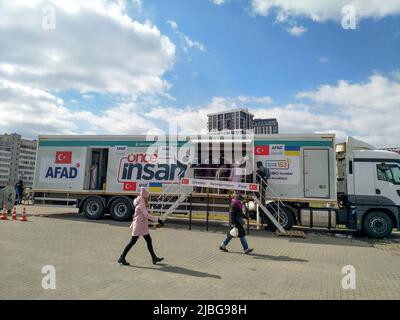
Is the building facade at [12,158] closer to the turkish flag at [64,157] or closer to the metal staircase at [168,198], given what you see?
the turkish flag at [64,157]

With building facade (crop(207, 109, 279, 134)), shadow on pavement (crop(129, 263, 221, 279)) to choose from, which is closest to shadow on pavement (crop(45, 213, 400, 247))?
shadow on pavement (crop(129, 263, 221, 279))

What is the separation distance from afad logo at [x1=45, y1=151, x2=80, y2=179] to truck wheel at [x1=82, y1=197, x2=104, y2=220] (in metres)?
1.44

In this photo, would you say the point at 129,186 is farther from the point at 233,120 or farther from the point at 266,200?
→ the point at 233,120

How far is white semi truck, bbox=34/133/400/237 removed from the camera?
1143 cm

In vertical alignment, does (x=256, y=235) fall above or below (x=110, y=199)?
below

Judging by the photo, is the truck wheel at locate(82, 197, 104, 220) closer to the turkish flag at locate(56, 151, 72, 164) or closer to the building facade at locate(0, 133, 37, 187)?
the turkish flag at locate(56, 151, 72, 164)

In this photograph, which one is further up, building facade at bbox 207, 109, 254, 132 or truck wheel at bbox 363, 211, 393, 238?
building facade at bbox 207, 109, 254, 132
